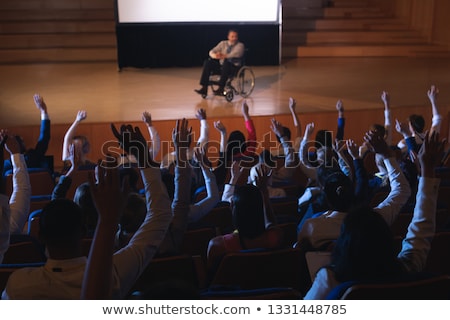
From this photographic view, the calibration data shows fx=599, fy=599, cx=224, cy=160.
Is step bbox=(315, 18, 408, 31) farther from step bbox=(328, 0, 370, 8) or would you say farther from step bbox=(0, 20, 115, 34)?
step bbox=(0, 20, 115, 34)

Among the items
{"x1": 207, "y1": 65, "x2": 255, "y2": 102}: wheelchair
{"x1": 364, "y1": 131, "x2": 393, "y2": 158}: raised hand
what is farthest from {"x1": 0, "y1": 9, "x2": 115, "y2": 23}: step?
{"x1": 364, "y1": 131, "x2": 393, "y2": 158}: raised hand

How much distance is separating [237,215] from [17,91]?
7034 millimetres

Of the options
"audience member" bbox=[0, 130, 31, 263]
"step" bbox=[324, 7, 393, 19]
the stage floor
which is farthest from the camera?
"step" bbox=[324, 7, 393, 19]

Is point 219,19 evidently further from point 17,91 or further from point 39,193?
point 39,193

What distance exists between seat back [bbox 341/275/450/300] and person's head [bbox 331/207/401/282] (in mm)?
83

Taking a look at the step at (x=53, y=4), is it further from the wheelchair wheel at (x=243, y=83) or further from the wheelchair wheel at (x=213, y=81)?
the wheelchair wheel at (x=243, y=83)

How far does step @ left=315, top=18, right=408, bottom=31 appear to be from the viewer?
12852 mm

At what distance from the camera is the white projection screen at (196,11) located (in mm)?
10539

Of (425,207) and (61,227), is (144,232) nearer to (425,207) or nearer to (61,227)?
(61,227)

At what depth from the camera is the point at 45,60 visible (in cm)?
1140

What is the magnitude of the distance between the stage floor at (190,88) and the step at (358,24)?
111 centimetres
